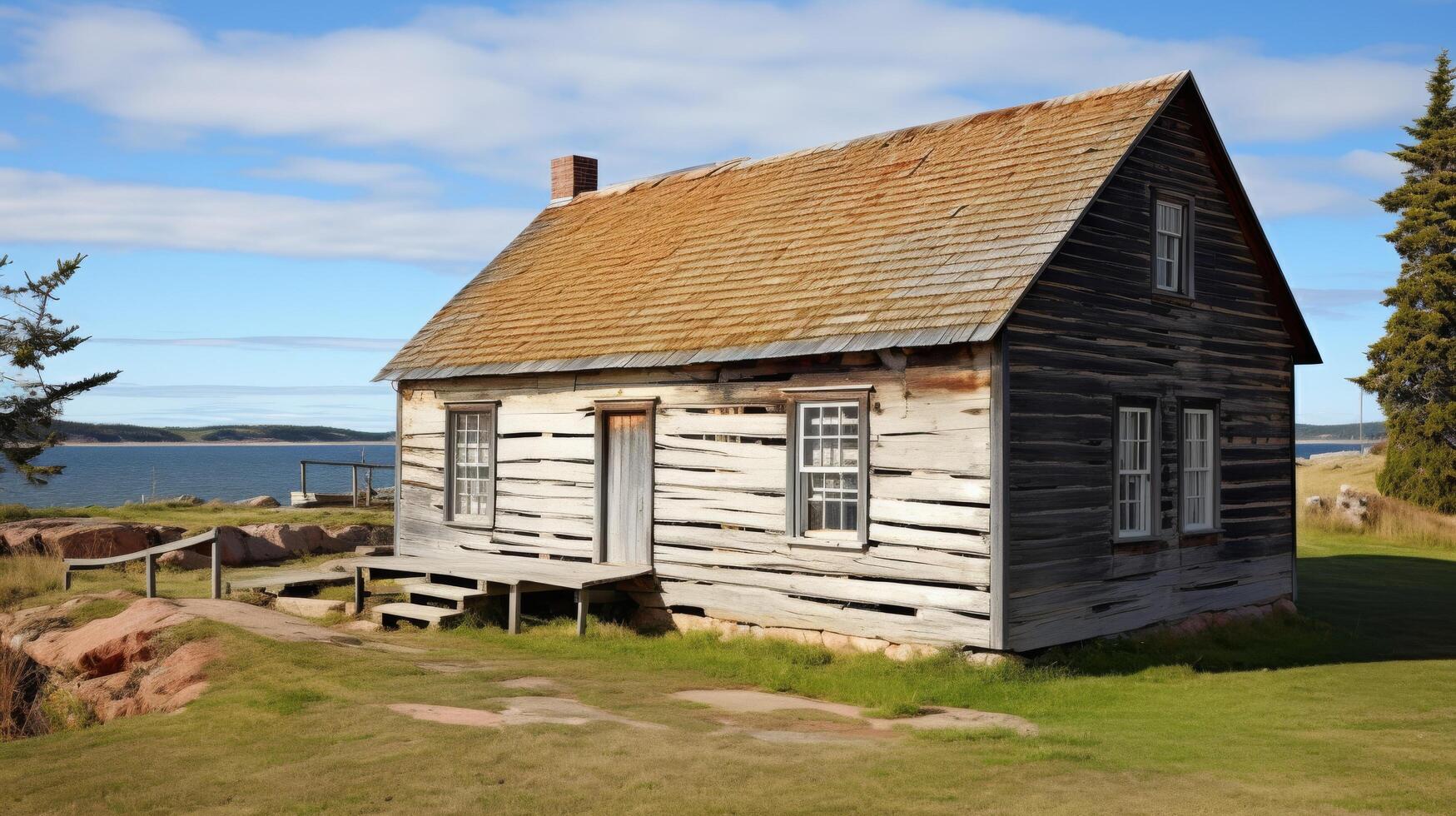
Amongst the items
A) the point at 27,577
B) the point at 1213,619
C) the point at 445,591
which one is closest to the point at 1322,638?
the point at 1213,619

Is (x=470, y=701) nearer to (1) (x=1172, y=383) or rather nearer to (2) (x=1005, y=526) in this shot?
(2) (x=1005, y=526)

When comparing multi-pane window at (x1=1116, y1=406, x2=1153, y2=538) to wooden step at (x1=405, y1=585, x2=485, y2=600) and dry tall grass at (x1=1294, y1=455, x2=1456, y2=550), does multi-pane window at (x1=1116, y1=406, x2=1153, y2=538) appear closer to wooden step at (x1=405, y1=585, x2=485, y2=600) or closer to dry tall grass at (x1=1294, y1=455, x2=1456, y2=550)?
wooden step at (x1=405, y1=585, x2=485, y2=600)

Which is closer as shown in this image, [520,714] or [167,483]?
[520,714]

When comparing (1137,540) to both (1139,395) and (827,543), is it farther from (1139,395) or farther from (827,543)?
(827,543)

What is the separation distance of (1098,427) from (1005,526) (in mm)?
2382

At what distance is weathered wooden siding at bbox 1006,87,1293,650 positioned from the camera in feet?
44.1

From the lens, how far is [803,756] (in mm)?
9164

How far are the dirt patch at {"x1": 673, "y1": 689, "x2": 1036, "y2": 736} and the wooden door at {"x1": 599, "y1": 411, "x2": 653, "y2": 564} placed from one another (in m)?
4.51

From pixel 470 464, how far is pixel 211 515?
1499 centimetres

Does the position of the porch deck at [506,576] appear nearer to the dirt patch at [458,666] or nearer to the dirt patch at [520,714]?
the dirt patch at [458,666]

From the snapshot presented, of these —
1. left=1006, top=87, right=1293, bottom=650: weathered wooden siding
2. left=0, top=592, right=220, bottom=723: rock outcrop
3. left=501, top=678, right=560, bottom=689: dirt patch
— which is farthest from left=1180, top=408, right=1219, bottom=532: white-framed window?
left=0, top=592, right=220, bottom=723: rock outcrop

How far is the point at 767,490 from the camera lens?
15062mm

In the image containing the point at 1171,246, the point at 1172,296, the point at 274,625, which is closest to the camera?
the point at 274,625

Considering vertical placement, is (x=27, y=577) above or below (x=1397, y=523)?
below
